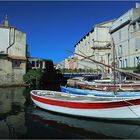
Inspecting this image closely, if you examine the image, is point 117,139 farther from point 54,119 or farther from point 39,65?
point 39,65

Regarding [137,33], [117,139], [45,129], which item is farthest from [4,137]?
[137,33]

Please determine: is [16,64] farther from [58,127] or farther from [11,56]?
[58,127]

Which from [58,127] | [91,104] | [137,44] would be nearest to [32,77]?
[137,44]

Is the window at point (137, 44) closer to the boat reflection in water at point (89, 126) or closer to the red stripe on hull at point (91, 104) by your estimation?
the red stripe on hull at point (91, 104)

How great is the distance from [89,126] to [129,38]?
36.8m

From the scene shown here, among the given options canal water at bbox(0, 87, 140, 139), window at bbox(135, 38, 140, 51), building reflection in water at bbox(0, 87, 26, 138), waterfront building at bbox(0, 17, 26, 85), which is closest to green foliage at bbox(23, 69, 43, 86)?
waterfront building at bbox(0, 17, 26, 85)

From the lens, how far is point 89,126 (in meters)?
15.6

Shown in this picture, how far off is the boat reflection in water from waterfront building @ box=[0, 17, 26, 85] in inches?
1045

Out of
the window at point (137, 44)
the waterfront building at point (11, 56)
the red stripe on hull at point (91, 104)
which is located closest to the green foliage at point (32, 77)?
the waterfront building at point (11, 56)

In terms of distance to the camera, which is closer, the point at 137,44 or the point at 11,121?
the point at 11,121

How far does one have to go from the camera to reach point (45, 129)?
1497 cm

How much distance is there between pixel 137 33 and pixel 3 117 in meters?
34.8

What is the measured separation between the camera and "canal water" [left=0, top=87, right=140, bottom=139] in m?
13.6

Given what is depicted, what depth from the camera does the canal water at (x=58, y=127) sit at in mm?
13564
